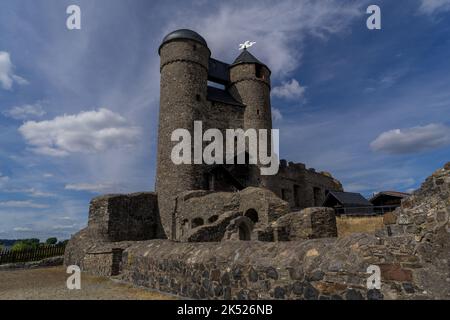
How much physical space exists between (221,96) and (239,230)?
50.8 ft

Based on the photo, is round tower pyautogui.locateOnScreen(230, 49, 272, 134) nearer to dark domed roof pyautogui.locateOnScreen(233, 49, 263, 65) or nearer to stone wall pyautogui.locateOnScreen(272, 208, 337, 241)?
dark domed roof pyautogui.locateOnScreen(233, 49, 263, 65)

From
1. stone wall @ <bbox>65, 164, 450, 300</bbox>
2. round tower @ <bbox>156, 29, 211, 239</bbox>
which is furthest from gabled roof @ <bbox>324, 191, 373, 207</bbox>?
stone wall @ <bbox>65, 164, 450, 300</bbox>

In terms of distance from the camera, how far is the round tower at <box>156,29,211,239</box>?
823 inches

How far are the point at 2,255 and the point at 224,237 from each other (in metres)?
12.5

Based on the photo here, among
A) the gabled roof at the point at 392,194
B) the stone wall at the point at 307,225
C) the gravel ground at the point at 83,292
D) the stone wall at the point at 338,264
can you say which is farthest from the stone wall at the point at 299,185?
the stone wall at the point at 338,264

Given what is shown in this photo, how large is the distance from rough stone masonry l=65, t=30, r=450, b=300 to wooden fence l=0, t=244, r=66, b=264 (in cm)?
327

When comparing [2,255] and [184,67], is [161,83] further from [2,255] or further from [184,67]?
[2,255]

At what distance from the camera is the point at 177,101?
2212 cm

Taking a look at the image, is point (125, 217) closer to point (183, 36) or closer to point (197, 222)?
point (197, 222)

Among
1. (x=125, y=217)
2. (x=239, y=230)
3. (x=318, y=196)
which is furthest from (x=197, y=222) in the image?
(x=318, y=196)

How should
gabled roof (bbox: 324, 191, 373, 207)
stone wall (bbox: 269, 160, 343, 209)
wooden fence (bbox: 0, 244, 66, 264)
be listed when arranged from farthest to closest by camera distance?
1. stone wall (bbox: 269, 160, 343, 209)
2. gabled roof (bbox: 324, 191, 373, 207)
3. wooden fence (bbox: 0, 244, 66, 264)

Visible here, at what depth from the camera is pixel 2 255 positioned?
15.9 metres

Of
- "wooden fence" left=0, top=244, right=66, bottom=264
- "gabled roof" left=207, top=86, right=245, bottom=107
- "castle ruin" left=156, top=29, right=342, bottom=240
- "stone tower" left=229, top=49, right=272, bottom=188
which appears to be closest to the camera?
"wooden fence" left=0, top=244, right=66, bottom=264
